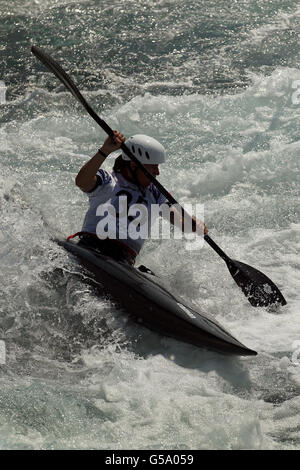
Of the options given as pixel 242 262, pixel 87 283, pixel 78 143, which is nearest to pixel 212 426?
pixel 87 283

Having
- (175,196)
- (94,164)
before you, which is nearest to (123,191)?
(94,164)

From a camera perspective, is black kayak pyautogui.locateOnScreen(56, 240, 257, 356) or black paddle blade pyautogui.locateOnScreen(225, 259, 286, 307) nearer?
black kayak pyautogui.locateOnScreen(56, 240, 257, 356)

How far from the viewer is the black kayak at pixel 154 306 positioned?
5016 millimetres

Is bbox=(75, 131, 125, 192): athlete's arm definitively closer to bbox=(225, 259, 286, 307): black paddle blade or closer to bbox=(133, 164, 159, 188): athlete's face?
bbox=(133, 164, 159, 188): athlete's face

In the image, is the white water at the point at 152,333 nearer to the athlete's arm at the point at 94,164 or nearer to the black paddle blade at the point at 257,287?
the black paddle blade at the point at 257,287

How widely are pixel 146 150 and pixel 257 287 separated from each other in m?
1.57

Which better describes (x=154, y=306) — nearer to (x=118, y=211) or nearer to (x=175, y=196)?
(x=118, y=211)

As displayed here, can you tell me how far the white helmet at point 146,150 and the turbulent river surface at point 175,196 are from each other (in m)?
1.03

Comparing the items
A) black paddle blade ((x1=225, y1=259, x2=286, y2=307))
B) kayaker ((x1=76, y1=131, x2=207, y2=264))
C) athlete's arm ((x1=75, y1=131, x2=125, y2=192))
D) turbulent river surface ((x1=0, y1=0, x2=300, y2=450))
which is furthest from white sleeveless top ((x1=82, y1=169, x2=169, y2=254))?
black paddle blade ((x1=225, y1=259, x2=286, y2=307))

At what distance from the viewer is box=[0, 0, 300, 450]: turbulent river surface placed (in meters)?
4.38

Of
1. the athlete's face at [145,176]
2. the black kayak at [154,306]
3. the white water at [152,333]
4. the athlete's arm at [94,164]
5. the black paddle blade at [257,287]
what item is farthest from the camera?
the black paddle blade at [257,287]

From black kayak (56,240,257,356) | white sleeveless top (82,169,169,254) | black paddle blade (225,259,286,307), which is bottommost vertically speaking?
black paddle blade (225,259,286,307)

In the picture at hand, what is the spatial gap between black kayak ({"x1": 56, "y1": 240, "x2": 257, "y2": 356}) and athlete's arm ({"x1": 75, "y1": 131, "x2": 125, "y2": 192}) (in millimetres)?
591

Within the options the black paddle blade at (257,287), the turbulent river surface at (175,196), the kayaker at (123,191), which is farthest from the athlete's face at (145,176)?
the black paddle blade at (257,287)
